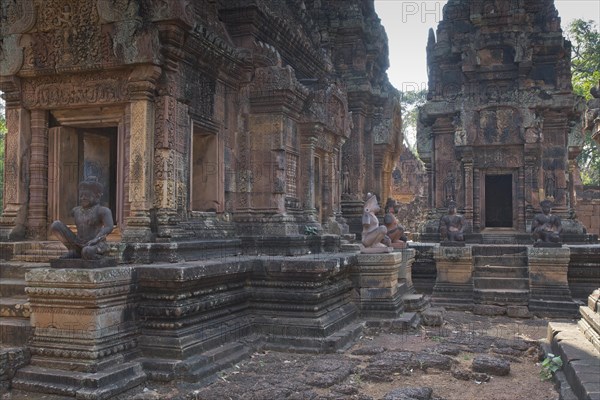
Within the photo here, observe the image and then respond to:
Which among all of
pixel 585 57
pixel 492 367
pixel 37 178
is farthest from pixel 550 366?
pixel 585 57

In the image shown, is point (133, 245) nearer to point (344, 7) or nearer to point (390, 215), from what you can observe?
point (390, 215)

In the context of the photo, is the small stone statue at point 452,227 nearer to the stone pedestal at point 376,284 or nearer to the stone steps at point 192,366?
the stone pedestal at point 376,284

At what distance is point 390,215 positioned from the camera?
1120cm

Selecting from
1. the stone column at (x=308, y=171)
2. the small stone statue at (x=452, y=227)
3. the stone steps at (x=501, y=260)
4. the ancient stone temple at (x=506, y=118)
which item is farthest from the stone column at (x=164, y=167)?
the ancient stone temple at (x=506, y=118)

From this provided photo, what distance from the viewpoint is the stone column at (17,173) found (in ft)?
24.2

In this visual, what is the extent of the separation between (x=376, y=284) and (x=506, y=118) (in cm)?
866

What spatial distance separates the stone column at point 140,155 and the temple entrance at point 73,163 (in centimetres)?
65

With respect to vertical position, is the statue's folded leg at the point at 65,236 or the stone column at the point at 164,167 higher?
the stone column at the point at 164,167

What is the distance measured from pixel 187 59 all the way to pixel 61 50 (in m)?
1.56

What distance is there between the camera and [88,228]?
5891mm

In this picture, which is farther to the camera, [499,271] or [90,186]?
[499,271]

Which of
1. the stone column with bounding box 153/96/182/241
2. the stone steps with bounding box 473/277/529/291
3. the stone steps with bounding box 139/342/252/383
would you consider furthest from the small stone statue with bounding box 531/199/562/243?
the stone column with bounding box 153/96/182/241

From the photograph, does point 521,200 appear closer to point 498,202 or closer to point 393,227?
point 498,202

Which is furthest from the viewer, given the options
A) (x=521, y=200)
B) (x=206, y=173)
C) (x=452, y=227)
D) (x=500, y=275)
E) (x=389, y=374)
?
(x=521, y=200)
